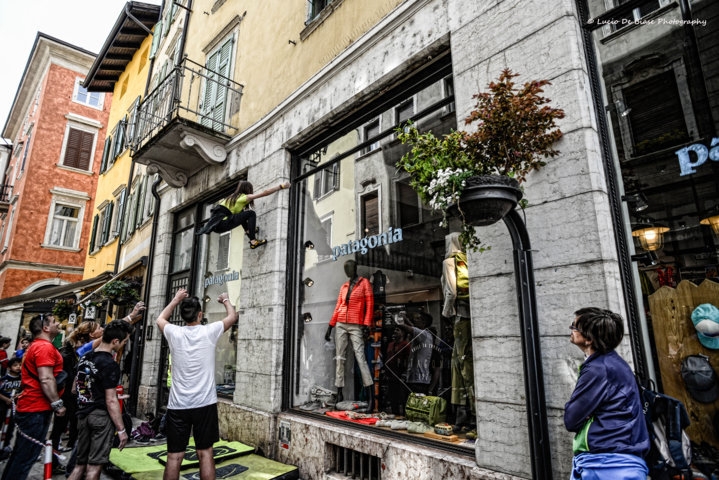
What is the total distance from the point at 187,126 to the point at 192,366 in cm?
509

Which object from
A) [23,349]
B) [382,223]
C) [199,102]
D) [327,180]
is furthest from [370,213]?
[23,349]

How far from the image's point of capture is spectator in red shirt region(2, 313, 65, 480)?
4402mm

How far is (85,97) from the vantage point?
2480 centimetres

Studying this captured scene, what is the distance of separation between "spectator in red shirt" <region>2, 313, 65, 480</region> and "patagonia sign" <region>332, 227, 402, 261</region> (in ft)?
11.8

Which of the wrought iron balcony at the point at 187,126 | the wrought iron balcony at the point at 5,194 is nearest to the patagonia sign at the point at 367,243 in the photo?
the wrought iron balcony at the point at 187,126

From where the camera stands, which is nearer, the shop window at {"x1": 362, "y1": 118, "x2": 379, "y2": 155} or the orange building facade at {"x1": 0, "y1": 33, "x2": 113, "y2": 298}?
the shop window at {"x1": 362, "y1": 118, "x2": 379, "y2": 155}

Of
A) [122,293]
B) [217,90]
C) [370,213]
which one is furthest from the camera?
[122,293]

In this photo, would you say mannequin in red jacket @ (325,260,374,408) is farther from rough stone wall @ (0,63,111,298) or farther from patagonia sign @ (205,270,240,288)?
rough stone wall @ (0,63,111,298)

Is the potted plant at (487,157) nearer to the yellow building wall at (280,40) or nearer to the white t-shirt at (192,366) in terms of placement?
the white t-shirt at (192,366)

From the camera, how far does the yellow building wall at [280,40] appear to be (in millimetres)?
→ 6098

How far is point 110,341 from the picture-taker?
4.20 meters

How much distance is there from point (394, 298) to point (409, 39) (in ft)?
10.7

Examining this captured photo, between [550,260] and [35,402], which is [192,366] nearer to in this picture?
[35,402]

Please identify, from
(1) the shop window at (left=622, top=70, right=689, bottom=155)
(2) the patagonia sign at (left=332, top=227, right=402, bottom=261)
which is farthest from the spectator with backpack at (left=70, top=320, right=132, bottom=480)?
(1) the shop window at (left=622, top=70, right=689, bottom=155)
